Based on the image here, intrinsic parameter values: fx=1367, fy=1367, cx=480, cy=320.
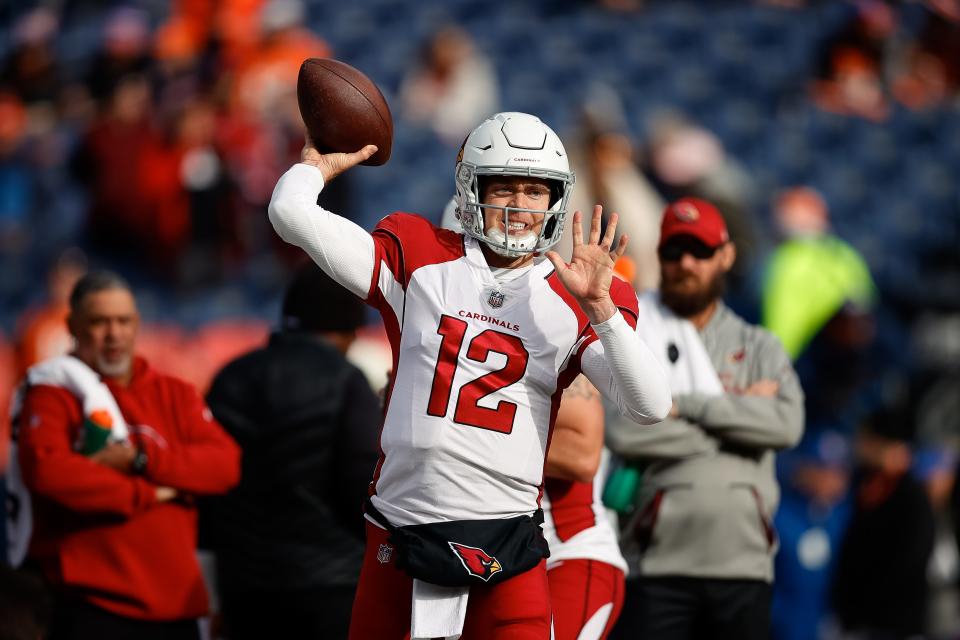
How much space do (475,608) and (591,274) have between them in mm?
801

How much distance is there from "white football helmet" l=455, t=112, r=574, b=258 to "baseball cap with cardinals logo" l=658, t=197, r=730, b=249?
113cm

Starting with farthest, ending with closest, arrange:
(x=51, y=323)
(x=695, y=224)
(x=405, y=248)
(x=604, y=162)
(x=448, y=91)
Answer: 1. (x=448, y=91)
2. (x=604, y=162)
3. (x=51, y=323)
4. (x=695, y=224)
5. (x=405, y=248)

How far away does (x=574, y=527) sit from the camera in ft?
12.3

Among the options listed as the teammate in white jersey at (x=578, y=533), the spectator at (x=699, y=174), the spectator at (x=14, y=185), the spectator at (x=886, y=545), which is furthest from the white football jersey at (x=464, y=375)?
the spectator at (x=14, y=185)

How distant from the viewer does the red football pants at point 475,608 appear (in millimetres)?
3076

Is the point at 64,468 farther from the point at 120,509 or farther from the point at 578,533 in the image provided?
the point at 578,533

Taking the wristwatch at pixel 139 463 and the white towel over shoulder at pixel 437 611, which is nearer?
the white towel over shoulder at pixel 437 611

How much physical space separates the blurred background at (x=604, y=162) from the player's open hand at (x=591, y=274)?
407cm

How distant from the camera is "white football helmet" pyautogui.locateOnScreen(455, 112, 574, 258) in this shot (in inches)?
126

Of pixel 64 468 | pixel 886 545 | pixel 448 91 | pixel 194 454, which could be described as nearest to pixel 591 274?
pixel 194 454

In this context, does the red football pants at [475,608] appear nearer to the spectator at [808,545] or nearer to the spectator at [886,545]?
the spectator at [886,545]

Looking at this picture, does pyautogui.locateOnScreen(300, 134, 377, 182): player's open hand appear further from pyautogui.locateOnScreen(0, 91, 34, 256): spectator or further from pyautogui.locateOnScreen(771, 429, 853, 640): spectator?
pyautogui.locateOnScreen(0, 91, 34, 256): spectator

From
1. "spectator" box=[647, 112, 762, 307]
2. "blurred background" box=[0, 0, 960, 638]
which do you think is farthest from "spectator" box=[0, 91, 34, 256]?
"spectator" box=[647, 112, 762, 307]

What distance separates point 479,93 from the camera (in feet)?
33.0
